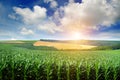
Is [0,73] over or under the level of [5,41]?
under

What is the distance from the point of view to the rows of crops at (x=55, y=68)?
7.13 m

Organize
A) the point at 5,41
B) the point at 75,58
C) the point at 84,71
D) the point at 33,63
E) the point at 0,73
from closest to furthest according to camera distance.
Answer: the point at 0,73 < the point at 33,63 < the point at 84,71 < the point at 75,58 < the point at 5,41

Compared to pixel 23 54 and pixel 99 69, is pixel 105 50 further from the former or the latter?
pixel 23 54

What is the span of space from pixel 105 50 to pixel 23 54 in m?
4.25

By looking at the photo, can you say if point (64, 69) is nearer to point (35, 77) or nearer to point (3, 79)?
point (35, 77)

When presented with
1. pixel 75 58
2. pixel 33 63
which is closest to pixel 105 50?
pixel 75 58

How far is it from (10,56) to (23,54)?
669 millimetres

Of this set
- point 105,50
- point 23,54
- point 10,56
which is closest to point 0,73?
point 10,56

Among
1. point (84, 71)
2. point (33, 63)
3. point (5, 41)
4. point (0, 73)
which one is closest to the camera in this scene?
point (0, 73)

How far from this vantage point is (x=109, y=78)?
8203 millimetres

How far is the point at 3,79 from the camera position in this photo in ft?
23.0

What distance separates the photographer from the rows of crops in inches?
281

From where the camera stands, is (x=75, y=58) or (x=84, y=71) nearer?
(x=84, y=71)

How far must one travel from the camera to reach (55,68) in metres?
7.60
